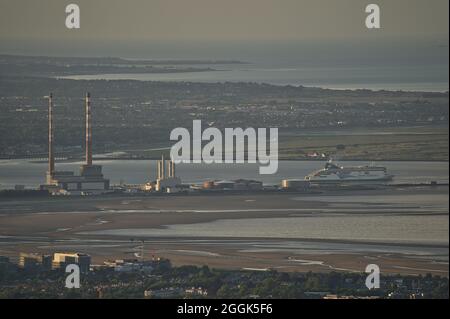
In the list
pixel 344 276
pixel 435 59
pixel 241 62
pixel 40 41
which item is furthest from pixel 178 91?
pixel 344 276

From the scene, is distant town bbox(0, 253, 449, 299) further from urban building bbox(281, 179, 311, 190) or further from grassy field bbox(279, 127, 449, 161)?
grassy field bbox(279, 127, 449, 161)

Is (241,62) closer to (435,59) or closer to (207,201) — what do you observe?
(435,59)

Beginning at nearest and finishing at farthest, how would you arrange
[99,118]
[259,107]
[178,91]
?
[99,118] → [259,107] → [178,91]

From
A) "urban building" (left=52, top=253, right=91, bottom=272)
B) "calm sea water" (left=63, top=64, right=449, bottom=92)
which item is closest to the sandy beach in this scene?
"urban building" (left=52, top=253, right=91, bottom=272)

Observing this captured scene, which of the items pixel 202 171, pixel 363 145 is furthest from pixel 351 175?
pixel 363 145

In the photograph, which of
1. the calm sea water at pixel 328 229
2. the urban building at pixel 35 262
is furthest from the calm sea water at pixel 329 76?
the urban building at pixel 35 262

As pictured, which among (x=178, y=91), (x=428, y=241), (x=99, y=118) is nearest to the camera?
(x=428, y=241)
